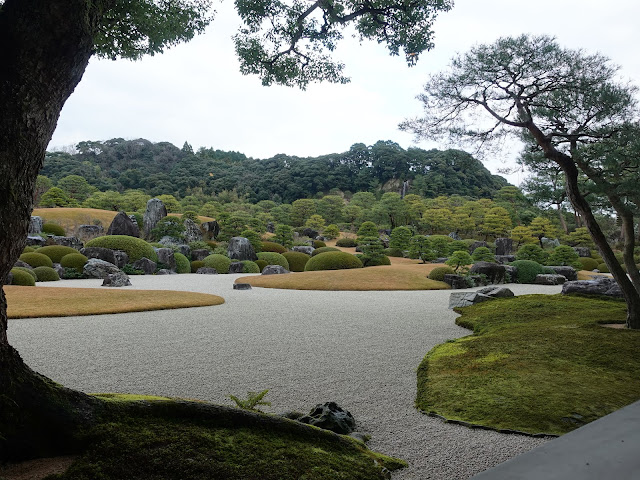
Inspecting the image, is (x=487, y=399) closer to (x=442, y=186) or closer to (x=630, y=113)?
(x=630, y=113)

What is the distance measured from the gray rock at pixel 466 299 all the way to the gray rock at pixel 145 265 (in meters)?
11.9

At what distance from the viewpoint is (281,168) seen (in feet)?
153

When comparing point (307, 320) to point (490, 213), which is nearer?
point (307, 320)

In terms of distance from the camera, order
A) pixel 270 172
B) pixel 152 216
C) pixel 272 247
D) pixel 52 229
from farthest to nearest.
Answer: pixel 270 172
pixel 152 216
pixel 272 247
pixel 52 229

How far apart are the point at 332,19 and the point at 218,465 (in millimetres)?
3016

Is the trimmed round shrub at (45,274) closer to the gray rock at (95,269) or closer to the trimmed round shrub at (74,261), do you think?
the gray rock at (95,269)

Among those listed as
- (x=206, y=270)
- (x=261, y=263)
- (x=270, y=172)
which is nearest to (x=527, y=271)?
(x=261, y=263)

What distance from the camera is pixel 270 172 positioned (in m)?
45.1

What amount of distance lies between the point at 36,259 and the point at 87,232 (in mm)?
7390

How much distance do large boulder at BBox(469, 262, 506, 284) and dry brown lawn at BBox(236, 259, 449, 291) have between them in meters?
1.71

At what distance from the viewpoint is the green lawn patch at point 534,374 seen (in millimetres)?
2551

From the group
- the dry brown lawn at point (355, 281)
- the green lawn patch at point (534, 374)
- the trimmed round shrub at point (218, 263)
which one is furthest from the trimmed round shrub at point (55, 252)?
the green lawn patch at point (534, 374)

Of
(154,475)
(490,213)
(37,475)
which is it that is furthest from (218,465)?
(490,213)

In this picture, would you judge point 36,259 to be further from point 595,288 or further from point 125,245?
point 595,288
